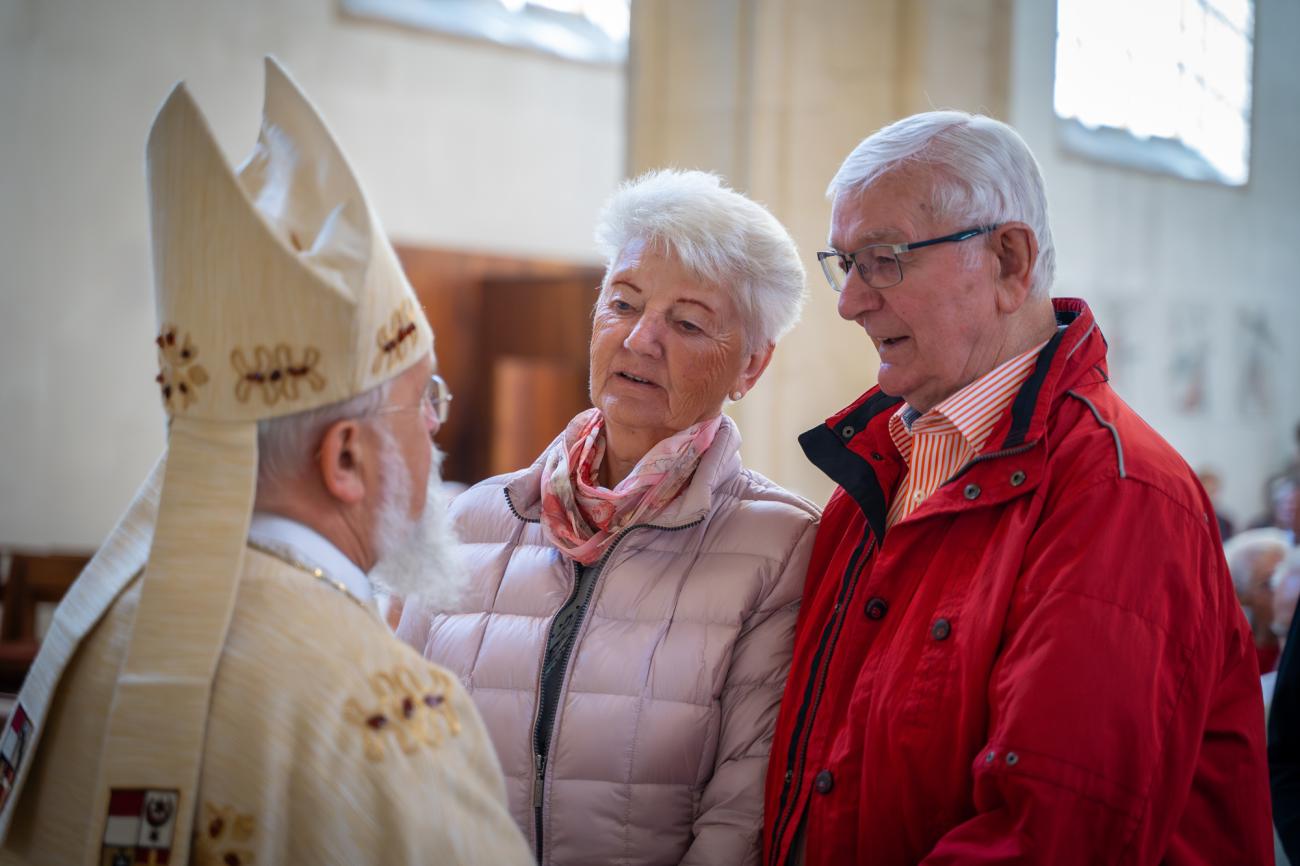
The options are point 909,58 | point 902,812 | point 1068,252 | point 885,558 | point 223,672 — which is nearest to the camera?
point 223,672

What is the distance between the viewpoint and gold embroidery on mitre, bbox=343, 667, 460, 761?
1.52m

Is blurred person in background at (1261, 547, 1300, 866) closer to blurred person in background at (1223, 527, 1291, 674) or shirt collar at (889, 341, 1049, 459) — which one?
shirt collar at (889, 341, 1049, 459)

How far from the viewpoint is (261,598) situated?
1.56 meters

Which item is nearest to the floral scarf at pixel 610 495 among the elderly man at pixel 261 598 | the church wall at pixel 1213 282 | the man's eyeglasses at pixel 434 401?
the man's eyeglasses at pixel 434 401

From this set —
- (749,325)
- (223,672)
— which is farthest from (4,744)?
(749,325)

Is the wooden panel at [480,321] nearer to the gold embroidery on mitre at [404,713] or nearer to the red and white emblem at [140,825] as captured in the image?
the gold embroidery on mitre at [404,713]

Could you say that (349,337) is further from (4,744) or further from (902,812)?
(902,812)

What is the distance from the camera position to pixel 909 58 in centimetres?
461

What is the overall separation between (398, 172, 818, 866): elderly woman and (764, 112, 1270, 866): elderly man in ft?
0.37

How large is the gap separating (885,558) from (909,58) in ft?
9.65

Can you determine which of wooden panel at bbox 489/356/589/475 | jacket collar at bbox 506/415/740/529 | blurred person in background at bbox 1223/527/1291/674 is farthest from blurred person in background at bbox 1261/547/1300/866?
wooden panel at bbox 489/356/589/475

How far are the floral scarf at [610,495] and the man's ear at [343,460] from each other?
870 mm

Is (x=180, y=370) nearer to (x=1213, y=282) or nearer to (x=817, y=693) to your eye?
(x=817, y=693)

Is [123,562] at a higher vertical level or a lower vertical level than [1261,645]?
higher
